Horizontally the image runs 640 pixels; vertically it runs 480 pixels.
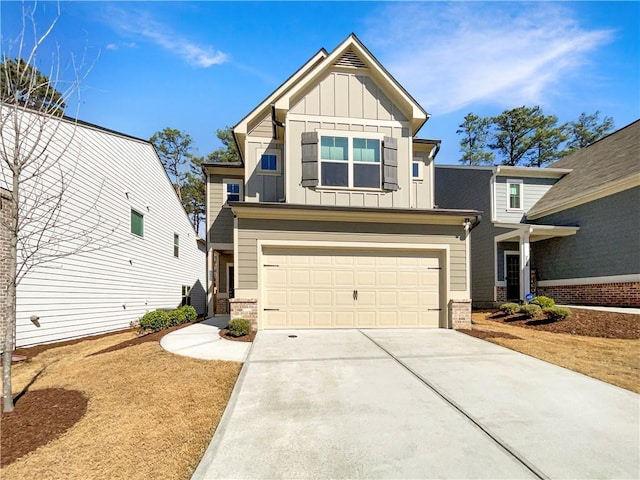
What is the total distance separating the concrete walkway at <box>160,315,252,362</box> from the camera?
6285mm

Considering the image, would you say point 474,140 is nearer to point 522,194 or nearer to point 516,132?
point 516,132

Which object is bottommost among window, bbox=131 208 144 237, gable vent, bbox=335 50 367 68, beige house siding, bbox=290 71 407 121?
window, bbox=131 208 144 237

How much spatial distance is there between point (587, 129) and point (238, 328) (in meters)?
38.4

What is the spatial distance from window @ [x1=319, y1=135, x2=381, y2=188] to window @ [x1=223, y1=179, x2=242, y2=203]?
4.98 m

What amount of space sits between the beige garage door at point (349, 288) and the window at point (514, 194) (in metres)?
9.73

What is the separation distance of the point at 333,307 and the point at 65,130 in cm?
897

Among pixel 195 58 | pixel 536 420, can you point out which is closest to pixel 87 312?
pixel 195 58

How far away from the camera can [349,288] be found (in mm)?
9141

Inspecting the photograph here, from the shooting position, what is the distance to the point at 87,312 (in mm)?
9422

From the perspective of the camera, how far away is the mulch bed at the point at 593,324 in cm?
859

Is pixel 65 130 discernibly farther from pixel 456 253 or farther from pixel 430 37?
pixel 456 253

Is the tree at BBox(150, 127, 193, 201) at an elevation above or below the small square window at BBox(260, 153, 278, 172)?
above

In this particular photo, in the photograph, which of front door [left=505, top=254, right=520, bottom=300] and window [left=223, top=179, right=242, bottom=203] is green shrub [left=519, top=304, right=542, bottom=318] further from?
window [left=223, top=179, right=242, bottom=203]

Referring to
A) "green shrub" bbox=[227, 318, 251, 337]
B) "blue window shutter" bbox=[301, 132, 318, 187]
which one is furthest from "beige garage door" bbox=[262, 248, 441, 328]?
"blue window shutter" bbox=[301, 132, 318, 187]
